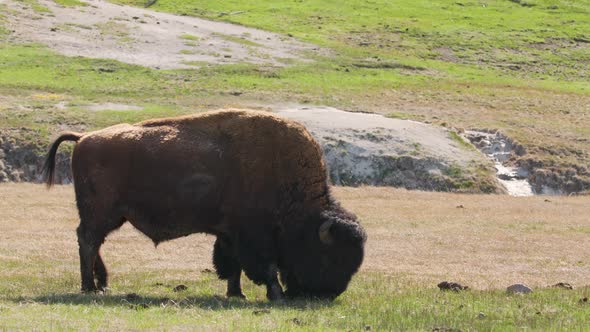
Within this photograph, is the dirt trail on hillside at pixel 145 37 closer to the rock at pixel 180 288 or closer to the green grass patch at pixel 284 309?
the rock at pixel 180 288

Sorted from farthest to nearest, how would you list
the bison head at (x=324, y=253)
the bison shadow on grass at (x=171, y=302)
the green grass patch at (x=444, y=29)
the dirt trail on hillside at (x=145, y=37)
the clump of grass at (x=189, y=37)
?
the green grass patch at (x=444, y=29) → the clump of grass at (x=189, y=37) → the dirt trail on hillside at (x=145, y=37) → the bison head at (x=324, y=253) → the bison shadow on grass at (x=171, y=302)

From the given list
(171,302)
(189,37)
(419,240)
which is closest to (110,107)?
(189,37)

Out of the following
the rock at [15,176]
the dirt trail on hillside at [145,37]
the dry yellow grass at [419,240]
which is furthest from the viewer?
the dirt trail on hillside at [145,37]

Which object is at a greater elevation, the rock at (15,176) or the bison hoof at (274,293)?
the bison hoof at (274,293)

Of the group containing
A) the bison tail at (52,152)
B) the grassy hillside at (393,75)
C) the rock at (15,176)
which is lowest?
the rock at (15,176)

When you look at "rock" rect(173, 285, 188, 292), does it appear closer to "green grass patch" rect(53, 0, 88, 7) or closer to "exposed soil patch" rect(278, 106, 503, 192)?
"exposed soil patch" rect(278, 106, 503, 192)

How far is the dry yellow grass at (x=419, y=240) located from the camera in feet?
69.5

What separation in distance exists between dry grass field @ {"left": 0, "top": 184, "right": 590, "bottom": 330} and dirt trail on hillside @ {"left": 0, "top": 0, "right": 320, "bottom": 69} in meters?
30.8

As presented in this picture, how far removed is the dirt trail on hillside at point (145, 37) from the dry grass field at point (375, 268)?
1213 inches

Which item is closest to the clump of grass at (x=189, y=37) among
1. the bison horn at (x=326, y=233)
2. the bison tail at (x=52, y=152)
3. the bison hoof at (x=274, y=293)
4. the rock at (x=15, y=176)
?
the rock at (x=15, y=176)

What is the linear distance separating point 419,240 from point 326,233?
11.6 m

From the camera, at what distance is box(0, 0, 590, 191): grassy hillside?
52.2 m

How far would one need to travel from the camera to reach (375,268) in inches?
843

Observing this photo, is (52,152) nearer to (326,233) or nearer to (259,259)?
(259,259)
